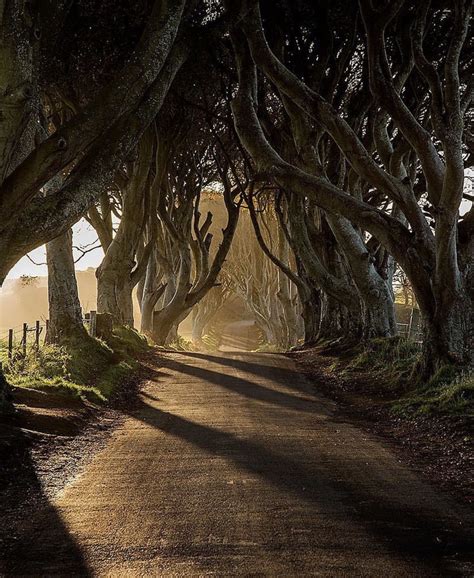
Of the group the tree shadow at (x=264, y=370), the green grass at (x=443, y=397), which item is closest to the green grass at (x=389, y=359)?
the green grass at (x=443, y=397)

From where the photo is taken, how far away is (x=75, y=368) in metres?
10.7

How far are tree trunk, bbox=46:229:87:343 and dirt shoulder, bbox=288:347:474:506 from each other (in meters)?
5.12

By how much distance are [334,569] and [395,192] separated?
7467 mm

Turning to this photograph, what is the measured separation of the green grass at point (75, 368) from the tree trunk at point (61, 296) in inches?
15.6

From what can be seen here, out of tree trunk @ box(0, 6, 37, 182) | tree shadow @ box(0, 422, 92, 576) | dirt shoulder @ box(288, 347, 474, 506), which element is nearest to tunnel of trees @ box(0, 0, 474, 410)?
tree trunk @ box(0, 6, 37, 182)

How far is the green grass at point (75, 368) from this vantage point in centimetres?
899

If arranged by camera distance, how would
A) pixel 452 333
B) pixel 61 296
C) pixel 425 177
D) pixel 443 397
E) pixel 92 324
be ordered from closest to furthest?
pixel 443 397 < pixel 452 333 < pixel 425 177 < pixel 61 296 < pixel 92 324

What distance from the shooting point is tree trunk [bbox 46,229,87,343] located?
12.9m

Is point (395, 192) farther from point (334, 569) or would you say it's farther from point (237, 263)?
point (237, 263)

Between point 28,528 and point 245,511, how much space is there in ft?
4.99

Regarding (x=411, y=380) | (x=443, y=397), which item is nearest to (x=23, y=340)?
(x=411, y=380)

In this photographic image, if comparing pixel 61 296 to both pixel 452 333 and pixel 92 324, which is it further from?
pixel 452 333

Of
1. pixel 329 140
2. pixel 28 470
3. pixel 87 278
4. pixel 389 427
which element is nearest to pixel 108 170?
pixel 28 470

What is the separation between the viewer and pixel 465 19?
946cm
